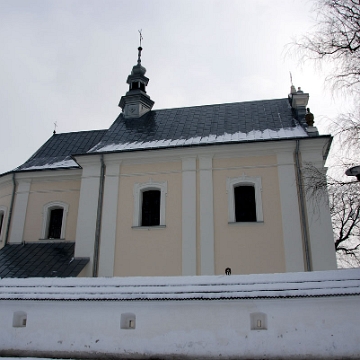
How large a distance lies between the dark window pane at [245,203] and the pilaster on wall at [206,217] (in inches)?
29.3

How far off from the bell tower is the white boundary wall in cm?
939

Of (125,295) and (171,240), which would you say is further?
(171,240)

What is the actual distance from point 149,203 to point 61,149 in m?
5.56

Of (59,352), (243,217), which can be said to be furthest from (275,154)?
(59,352)

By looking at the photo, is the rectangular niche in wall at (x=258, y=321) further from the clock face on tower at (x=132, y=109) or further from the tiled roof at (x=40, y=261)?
the clock face on tower at (x=132, y=109)

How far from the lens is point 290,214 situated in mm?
10406

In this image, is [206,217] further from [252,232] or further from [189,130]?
[189,130]

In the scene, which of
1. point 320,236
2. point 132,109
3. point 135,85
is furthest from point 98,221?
point 135,85

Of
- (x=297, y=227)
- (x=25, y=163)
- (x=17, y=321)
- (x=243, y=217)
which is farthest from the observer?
(x=25, y=163)

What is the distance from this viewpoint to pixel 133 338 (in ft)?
21.2

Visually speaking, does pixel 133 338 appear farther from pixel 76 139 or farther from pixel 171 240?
pixel 76 139

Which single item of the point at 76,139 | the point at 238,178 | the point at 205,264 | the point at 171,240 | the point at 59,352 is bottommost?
the point at 59,352

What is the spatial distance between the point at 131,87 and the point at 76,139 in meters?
3.29

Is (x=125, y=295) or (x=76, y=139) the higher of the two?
→ (x=76, y=139)
